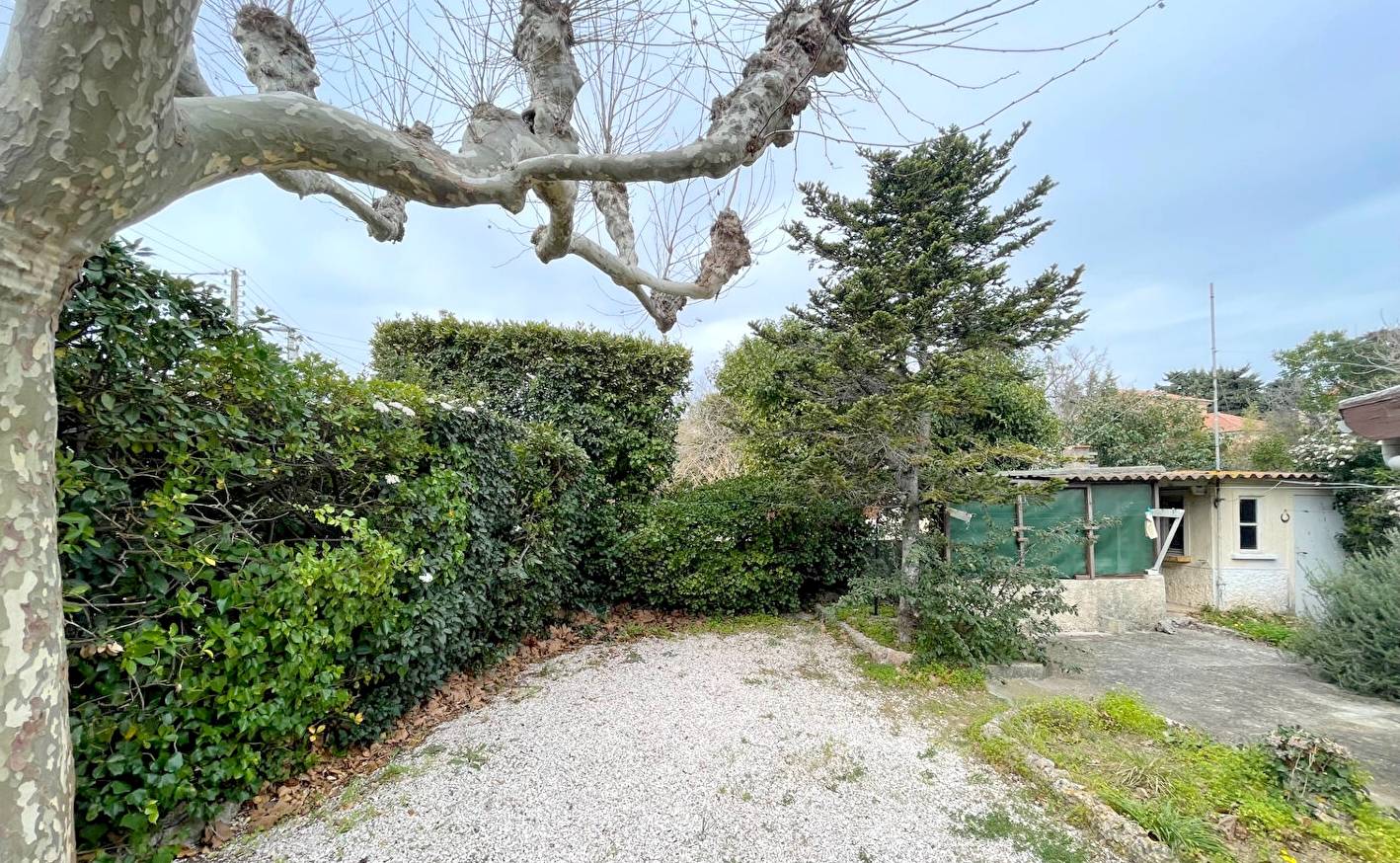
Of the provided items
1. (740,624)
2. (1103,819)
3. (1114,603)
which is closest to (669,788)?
(1103,819)

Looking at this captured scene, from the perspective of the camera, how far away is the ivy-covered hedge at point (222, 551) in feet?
6.24

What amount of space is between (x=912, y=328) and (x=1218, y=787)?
4.04m

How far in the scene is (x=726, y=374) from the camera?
8758 mm

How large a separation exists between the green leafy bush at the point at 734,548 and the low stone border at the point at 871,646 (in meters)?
0.59

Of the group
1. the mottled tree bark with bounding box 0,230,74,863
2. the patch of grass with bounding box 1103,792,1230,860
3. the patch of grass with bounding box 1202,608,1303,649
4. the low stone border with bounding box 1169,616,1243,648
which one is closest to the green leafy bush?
the patch of grass with bounding box 1103,792,1230,860

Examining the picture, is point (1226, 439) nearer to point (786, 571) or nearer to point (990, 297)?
point (990, 297)

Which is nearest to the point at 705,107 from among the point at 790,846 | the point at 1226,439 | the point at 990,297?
the point at 990,297

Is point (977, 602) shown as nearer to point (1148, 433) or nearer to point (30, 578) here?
point (30, 578)

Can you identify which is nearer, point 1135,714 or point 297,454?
point 297,454

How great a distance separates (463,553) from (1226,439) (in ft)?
53.0

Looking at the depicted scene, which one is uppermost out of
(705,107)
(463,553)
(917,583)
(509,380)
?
(705,107)

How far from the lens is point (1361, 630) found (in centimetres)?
445

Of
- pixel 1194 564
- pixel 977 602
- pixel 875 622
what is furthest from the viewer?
pixel 1194 564

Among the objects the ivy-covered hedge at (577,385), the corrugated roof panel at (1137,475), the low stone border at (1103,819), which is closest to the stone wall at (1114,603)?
the corrugated roof panel at (1137,475)
